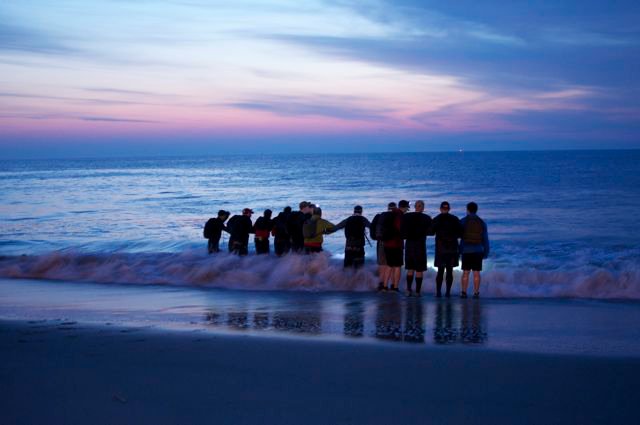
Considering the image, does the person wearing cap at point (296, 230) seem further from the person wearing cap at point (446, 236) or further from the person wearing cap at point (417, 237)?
the person wearing cap at point (446, 236)

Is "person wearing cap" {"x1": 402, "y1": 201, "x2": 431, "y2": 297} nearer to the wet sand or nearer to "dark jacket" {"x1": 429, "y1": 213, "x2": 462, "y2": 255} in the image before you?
"dark jacket" {"x1": 429, "y1": 213, "x2": 462, "y2": 255}

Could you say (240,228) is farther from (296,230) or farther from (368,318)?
(368,318)

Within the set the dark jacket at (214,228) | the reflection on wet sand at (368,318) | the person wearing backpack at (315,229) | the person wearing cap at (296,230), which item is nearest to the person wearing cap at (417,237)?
the reflection on wet sand at (368,318)

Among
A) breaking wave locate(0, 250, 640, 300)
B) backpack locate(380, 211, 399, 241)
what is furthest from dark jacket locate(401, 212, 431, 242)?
breaking wave locate(0, 250, 640, 300)

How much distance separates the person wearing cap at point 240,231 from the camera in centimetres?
1577

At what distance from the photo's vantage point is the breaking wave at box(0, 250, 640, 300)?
43.4 ft

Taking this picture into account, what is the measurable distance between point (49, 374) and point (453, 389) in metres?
3.98

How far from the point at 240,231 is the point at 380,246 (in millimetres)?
4406

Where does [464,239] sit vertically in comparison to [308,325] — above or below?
above

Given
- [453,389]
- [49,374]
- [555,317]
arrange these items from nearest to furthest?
1. [453,389]
2. [49,374]
3. [555,317]

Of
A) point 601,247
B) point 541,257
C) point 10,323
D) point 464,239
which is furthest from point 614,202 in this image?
point 10,323

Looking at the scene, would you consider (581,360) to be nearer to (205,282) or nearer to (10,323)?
(10,323)

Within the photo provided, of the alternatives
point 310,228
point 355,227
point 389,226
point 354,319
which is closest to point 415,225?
point 389,226

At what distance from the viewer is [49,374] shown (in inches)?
259
